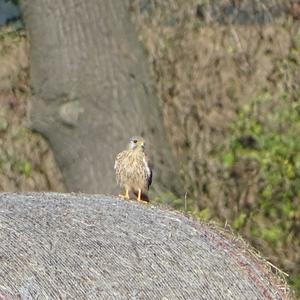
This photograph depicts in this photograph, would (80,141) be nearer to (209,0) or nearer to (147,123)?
(147,123)

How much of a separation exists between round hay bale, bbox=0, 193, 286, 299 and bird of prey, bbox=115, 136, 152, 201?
0.93m

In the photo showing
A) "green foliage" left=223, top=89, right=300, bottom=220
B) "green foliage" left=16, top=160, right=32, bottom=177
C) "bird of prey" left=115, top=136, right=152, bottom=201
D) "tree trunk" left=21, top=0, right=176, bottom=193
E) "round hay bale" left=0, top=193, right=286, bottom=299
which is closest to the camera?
"round hay bale" left=0, top=193, right=286, bottom=299

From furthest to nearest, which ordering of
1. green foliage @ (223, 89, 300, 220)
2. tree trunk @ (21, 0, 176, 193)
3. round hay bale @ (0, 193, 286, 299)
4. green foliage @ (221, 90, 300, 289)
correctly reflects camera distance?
green foliage @ (223, 89, 300, 220) → green foliage @ (221, 90, 300, 289) → tree trunk @ (21, 0, 176, 193) → round hay bale @ (0, 193, 286, 299)

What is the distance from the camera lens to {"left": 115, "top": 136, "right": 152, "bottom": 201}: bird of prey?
987 cm

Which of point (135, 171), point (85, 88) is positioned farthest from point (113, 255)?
point (85, 88)

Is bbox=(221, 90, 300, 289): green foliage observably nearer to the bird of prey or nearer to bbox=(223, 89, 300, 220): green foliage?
bbox=(223, 89, 300, 220): green foliage

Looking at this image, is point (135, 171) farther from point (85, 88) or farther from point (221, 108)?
point (221, 108)

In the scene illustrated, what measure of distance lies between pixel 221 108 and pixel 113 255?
5784mm

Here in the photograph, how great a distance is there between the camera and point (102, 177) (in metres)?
11.3

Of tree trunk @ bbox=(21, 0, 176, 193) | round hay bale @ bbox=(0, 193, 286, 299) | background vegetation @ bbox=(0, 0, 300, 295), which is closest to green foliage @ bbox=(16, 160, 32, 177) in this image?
background vegetation @ bbox=(0, 0, 300, 295)

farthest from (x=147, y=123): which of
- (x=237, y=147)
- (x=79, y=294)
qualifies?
(x=79, y=294)

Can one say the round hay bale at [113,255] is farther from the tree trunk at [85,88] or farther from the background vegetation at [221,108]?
the background vegetation at [221,108]

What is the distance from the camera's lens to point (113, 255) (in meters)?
7.52

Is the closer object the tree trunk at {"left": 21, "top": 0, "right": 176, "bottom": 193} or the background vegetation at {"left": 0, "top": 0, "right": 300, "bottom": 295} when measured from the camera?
the tree trunk at {"left": 21, "top": 0, "right": 176, "bottom": 193}
